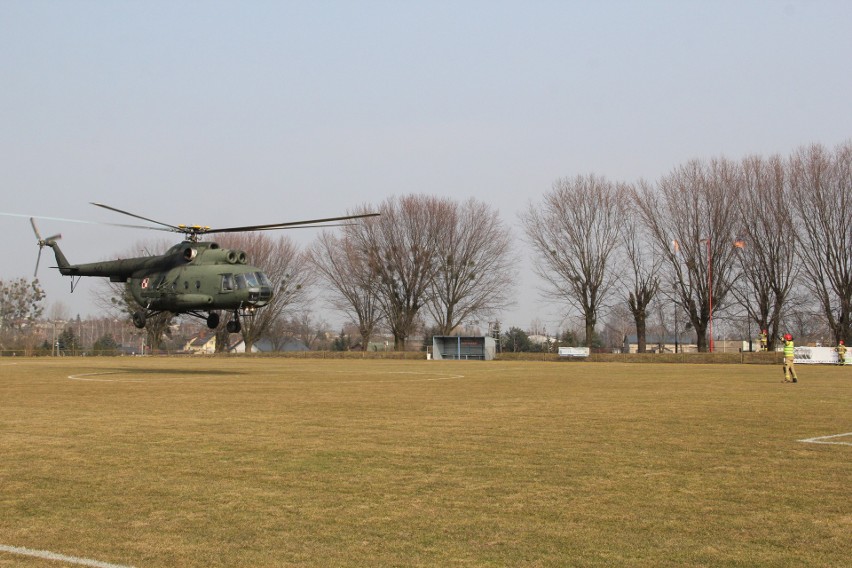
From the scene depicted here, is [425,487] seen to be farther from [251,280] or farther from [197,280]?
[197,280]

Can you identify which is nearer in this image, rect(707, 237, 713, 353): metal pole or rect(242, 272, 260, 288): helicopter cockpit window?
rect(242, 272, 260, 288): helicopter cockpit window

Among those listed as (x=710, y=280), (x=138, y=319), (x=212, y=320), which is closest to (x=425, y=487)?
(x=212, y=320)

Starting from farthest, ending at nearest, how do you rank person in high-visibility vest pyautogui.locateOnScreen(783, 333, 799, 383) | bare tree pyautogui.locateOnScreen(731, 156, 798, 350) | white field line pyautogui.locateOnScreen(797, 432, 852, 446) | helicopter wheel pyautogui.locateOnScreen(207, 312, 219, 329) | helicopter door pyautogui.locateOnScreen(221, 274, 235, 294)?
bare tree pyautogui.locateOnScreen(731, 156, 798, 350) < helicopter wheel pyautogui.locateOnScreen(207, 312, 219, 329) < helicopter door pyautogui.locateOnScreen(221, 274, 235, 294) < person in high-visibility vest pyautogui.locateOnScreen(783, 333, 799, 383) < white field line pyautogui.locateOnScreen(797, 432, 852, 446)

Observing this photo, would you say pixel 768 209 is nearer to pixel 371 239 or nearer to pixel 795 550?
pixel 371 239

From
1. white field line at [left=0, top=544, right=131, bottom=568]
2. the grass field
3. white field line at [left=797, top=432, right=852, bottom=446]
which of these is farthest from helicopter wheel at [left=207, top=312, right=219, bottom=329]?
white field line at [left=0, top=544, right=131, bottom=568]

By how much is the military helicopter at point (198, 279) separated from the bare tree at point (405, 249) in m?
52.2

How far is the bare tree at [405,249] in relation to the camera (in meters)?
88.2

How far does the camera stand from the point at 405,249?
8856 cm

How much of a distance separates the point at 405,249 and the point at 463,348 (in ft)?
53.2

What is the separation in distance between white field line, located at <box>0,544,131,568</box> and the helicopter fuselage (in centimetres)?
2670

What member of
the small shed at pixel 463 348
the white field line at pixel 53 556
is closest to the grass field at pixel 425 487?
the white field line at pixel 53 556

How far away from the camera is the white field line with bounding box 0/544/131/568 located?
5.94 metres

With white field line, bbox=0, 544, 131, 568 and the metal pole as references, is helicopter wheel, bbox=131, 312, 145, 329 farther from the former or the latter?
the metal pole

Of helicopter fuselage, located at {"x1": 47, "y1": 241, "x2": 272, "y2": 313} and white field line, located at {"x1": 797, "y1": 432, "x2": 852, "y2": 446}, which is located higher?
helicopter fuselage, located at {"x1": 47, "y1": 241, "x2": 272, "y2": 313}
